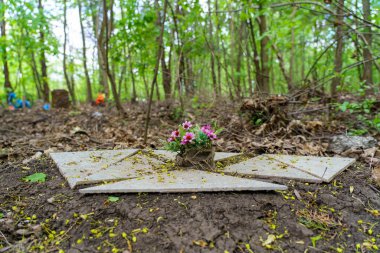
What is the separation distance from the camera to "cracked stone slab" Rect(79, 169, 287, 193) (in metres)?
1.77

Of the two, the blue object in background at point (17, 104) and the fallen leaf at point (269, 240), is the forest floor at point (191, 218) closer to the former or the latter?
the fallen leaf at point (269, 240)

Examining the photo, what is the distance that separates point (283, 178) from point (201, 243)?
0.96m

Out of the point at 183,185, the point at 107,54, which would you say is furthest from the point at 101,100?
the point at 183,185

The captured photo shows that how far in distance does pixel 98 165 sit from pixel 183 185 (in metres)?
0.90

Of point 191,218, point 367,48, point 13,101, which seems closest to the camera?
point 191,218

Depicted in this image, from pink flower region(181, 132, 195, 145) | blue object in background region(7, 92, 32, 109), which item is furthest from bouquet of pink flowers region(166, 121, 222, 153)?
blue object in background region(7, 92, 32, 109)

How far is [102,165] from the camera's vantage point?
7.70 ft

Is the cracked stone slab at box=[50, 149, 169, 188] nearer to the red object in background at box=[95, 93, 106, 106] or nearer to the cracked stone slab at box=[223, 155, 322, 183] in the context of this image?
the cracked stone slab at box=[223, 155, 322, 183]

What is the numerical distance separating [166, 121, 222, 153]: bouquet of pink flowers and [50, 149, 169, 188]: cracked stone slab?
260 millimetres

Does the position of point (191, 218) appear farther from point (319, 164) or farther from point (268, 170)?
point (319, 164)

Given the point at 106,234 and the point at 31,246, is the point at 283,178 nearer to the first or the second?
the point at 106,234

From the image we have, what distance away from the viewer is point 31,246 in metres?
1.43

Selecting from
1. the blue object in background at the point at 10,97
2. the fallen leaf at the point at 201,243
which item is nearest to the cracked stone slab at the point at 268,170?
the fallen leaf at the point at 201,243

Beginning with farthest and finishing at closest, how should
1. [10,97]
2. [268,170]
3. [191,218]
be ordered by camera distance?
1. [10,97]
2. [268,170]
3. [191,218]
